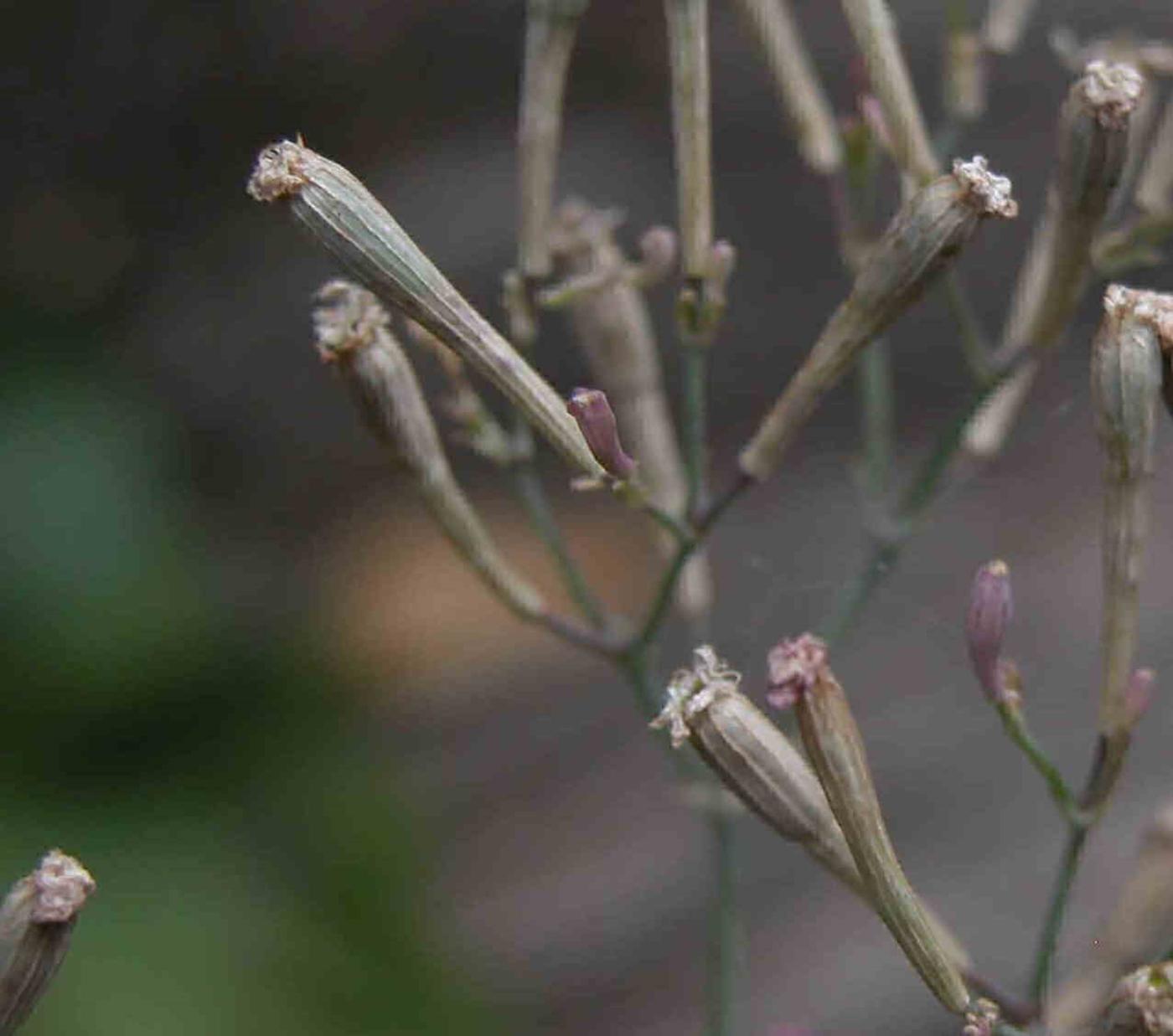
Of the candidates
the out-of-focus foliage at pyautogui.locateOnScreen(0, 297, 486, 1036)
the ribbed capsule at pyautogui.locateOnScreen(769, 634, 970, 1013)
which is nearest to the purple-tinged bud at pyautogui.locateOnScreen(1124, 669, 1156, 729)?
the ribbed capsule at pyautogui.locateOnScreen(769, 634, 970, 1013)

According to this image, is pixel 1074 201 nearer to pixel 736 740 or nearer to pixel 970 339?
pixel 970 339

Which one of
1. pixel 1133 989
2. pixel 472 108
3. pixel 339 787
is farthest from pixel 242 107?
pixel 1133 989

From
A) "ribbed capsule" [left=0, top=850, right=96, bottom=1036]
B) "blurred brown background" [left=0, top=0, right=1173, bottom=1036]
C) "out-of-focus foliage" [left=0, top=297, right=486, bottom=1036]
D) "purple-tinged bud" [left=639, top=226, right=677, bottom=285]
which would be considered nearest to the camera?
"ribbed capsule" [left=0, top=850, right=96, bottom=1036]

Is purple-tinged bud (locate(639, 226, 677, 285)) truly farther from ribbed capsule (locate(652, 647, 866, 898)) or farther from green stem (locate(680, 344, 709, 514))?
ribbed capsule (locate(652, 647, 866, 898))

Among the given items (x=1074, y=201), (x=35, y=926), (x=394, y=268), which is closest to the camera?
(x=35, y=926)

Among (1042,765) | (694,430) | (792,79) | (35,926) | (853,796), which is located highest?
(792,79)

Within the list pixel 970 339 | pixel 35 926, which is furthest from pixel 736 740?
pixel 970 339

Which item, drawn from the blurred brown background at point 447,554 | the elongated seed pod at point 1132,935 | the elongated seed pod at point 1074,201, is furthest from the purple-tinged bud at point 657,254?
the blurred brown background at point 447,554

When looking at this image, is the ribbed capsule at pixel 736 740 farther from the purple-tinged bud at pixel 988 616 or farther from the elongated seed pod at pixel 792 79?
the elongated seed pod at pixel 792 79
